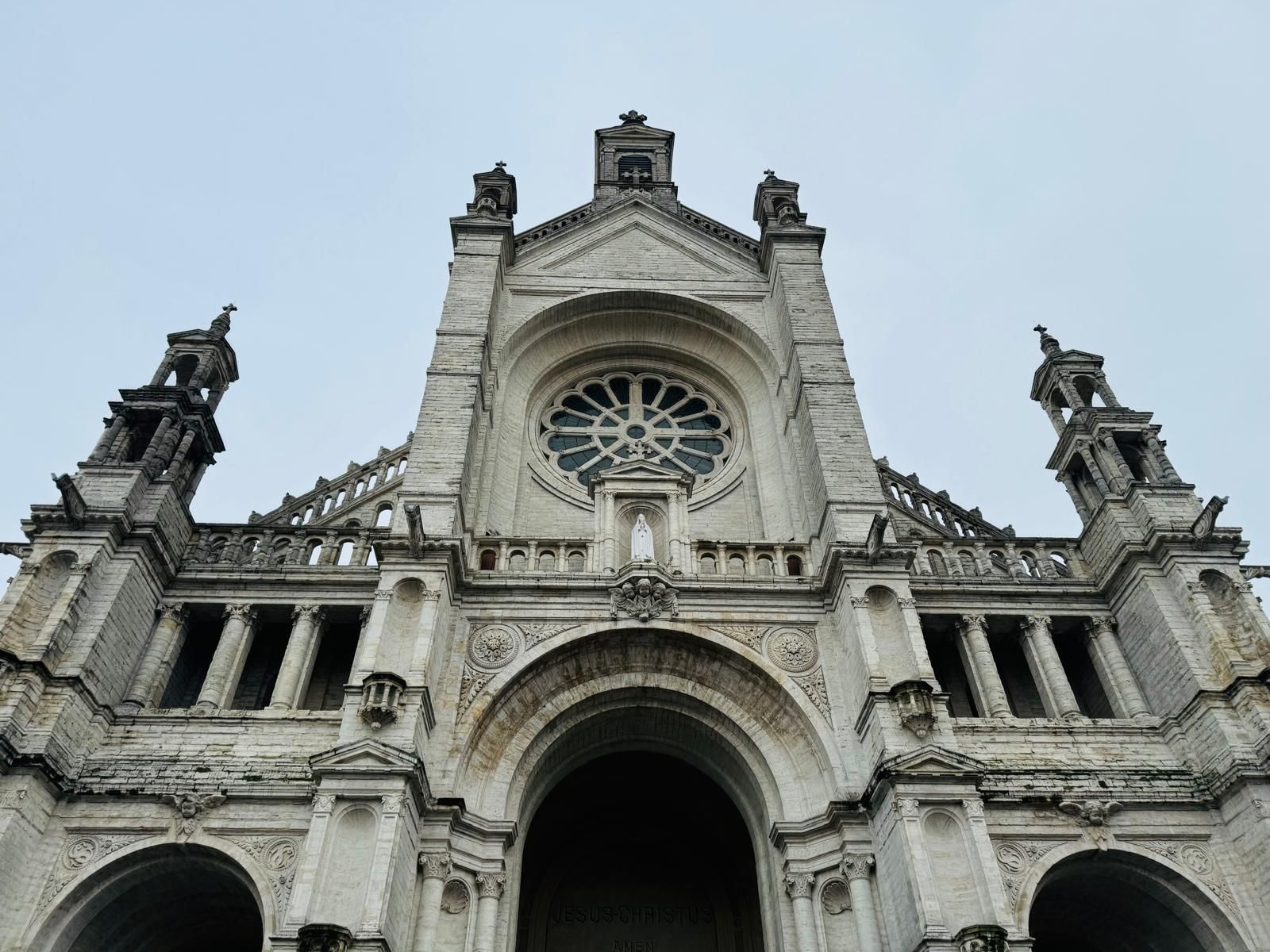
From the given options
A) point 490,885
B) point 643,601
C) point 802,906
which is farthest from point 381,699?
point 802,906

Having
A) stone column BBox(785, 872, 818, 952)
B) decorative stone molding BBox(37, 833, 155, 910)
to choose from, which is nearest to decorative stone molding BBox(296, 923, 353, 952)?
decorative stone molding BBox(37, 833, 155, 910)

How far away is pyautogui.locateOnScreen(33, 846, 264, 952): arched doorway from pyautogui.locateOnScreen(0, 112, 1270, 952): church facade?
0.06 m

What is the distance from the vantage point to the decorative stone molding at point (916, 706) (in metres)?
12.5

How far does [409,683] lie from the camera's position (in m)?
12.9

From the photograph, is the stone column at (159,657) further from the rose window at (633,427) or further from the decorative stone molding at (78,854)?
the rose window at (633,427)

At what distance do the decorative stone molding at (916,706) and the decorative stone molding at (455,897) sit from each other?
638 cm

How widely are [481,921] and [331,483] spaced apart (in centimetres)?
919

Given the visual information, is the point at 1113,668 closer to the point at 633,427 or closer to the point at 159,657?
the point at 633,427

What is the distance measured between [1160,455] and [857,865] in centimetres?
981

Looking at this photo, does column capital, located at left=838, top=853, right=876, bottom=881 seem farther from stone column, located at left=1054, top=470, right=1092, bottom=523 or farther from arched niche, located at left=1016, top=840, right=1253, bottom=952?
stone column, located at left=1054, top=470, right=1092, bottom=523

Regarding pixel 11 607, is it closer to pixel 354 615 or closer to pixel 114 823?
pixel 114 823

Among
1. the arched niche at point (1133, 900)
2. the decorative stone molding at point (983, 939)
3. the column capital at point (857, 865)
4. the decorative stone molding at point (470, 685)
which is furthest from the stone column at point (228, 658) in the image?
the arched niche at point (1133, 900)

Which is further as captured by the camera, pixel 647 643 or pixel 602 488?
pixel 602 488

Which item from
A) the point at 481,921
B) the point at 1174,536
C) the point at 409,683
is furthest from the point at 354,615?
the point at 1174,536
